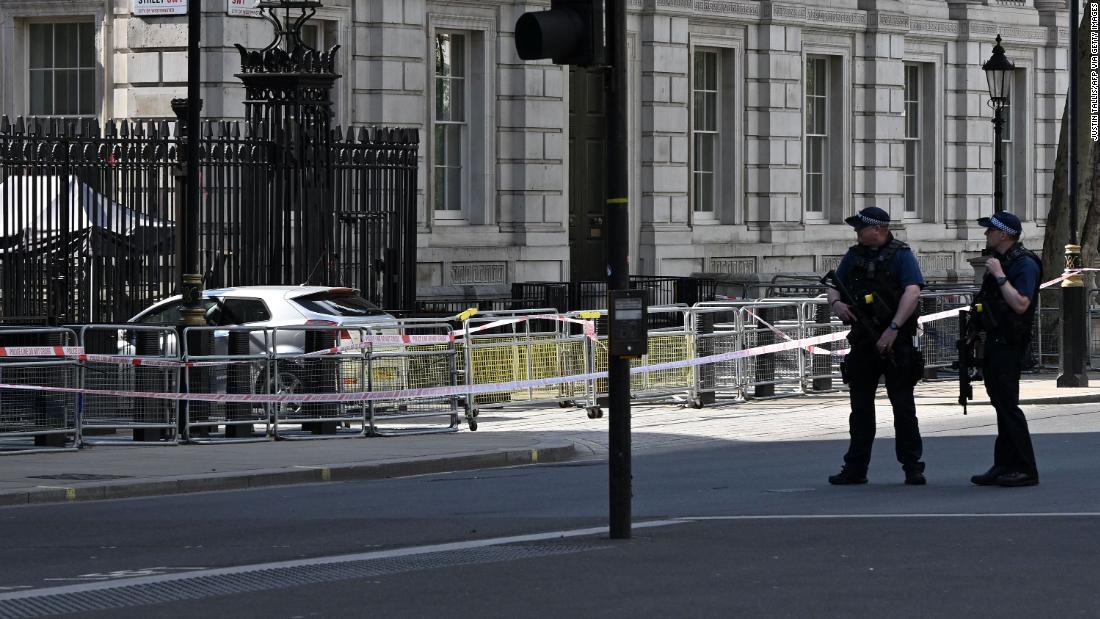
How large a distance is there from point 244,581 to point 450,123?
23062 millimetres

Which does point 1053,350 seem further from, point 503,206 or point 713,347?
point 503,206

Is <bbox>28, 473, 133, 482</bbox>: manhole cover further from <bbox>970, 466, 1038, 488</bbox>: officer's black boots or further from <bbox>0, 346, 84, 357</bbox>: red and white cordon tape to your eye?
<bbox>970, 466, 1038, 488</bbox>: officer's black boots

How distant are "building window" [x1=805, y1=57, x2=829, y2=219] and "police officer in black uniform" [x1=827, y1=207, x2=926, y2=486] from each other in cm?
2614

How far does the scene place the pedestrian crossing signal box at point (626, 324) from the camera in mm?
10625

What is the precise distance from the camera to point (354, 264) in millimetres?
24125

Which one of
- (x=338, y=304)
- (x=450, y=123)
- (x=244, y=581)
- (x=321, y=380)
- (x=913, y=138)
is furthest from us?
(x=913, y=138)

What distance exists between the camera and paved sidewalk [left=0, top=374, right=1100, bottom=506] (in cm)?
1523

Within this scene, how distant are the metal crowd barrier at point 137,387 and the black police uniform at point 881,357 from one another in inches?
268

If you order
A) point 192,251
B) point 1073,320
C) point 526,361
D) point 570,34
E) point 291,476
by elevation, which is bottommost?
point 291,476

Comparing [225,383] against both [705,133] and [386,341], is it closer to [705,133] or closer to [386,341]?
[386,341]

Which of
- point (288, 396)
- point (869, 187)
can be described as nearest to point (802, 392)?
point (288, 396)

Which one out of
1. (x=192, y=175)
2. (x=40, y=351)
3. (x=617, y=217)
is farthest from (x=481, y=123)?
(x=617, y=217)

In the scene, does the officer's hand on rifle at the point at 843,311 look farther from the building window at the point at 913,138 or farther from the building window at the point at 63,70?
the building window at the point at 913,138

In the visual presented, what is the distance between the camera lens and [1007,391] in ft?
44.6
